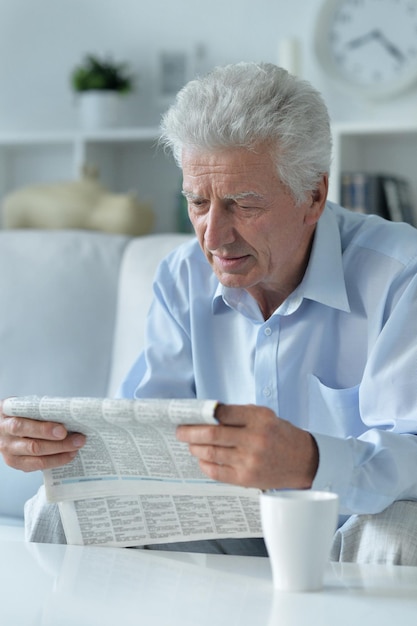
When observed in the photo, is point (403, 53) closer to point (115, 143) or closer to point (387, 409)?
point (115, 143)

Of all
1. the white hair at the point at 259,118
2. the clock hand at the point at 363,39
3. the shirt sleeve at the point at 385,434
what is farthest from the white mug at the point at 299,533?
the clock hand at the point at 363,39

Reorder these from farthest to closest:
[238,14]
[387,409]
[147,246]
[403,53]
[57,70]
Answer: [57,70]
[238,14]
[403,53]
[147,246]
[387,409]

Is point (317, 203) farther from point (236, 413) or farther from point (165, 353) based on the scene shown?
point (236, 413)

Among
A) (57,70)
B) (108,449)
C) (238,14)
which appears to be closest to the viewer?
(108,449)

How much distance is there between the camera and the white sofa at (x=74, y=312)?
2219 millimetres

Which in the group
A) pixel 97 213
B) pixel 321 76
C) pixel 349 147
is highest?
pixel 321 76

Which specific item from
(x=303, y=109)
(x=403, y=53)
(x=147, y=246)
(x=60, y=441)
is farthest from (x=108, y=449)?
(x=403, y=53)

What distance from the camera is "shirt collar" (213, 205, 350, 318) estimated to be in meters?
1.50

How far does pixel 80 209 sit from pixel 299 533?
2.22 metres

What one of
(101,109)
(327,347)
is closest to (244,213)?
(327,347)

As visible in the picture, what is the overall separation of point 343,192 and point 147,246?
0.92 m

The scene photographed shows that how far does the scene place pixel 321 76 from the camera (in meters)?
3.15

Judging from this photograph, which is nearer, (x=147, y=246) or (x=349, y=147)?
(x=147, y=246)

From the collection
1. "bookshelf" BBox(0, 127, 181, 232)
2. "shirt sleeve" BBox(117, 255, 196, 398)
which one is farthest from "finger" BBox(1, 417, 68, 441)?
"bookshelf" BBox(0, 127, 181, 232)
